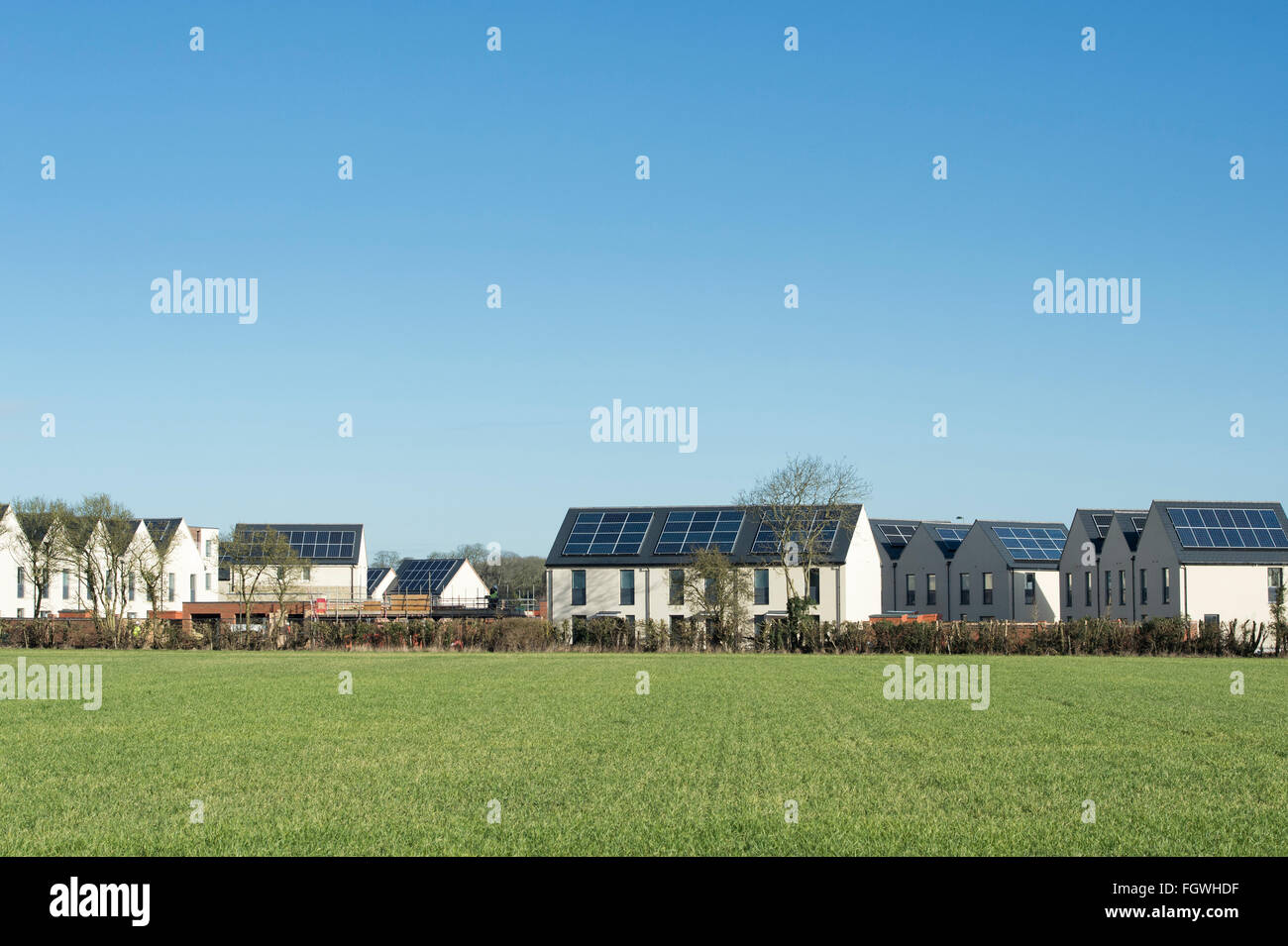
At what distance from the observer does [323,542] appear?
8925 cm

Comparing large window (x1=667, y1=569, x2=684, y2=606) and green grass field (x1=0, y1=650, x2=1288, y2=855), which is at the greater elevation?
large window (x1=667, y1=569, x2=684, y2=606)

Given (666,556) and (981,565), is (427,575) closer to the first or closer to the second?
(666,556)

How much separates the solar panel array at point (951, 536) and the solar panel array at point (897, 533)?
257cm

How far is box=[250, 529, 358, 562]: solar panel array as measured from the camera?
290 ft

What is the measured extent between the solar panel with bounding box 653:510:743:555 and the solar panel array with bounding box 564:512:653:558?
1.32 meters

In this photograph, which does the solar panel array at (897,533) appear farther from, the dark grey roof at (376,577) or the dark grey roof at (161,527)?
the dark grey roof at (376,577)

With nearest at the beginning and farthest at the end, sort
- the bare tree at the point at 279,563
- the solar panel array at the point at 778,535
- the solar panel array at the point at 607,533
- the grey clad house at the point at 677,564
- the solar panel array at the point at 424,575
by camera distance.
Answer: the solar panel array at the point at 778,535 → the grey clad house at the point at 677,564 → the bare tree at the point at 279,563 → the solar panel array at the point at 607,533 → the solar panel array at the point at 424,575

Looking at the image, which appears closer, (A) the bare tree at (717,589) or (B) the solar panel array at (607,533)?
(A) the bare tree at (717,589)

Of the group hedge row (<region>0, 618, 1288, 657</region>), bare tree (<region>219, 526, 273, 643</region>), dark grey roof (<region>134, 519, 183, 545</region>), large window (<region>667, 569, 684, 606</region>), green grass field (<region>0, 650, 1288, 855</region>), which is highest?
dark grey roof (<region>134, 519, 183, 545</region>)

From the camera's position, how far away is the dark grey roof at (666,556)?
6388 cm

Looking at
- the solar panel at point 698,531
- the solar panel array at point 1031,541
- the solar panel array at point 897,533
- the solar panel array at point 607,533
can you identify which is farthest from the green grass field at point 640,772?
the solar panel array at point 897,533

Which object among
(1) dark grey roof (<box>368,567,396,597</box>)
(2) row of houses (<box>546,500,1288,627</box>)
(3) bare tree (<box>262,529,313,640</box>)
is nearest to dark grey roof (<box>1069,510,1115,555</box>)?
(2) row of houses (<box>546,500,1288,627</box>)

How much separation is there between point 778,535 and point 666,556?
7.72 m

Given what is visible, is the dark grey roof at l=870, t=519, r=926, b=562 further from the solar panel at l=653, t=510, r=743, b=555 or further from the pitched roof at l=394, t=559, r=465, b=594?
the pitched roof at l=394, t=559, r=465, b=594
